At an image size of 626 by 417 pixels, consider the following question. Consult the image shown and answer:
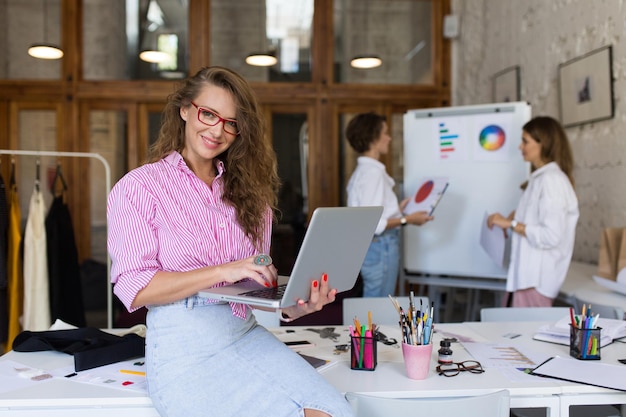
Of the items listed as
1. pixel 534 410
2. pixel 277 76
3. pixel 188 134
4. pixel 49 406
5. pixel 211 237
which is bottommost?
pixel 534 410

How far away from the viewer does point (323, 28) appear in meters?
6.70

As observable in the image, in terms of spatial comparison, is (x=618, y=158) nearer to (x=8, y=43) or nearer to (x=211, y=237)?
(x=211, y=237)

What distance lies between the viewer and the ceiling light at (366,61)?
6758 mm

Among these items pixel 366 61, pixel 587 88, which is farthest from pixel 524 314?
pixel 366 61

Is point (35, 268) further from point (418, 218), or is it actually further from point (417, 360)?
point (417, 360)

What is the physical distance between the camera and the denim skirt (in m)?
1.57

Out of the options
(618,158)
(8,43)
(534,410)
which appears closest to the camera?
(534,410)

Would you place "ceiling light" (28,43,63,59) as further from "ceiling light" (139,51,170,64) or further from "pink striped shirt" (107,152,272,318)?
"pink striped shirt" (107,152,272,318)

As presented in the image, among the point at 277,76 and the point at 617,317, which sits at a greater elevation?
the point at 277,76

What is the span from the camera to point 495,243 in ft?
13.8

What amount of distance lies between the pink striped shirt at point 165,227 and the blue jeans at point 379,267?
2.42m

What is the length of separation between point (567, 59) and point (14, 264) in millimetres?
4182

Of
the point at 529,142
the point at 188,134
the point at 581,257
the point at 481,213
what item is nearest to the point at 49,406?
the point at 188,134

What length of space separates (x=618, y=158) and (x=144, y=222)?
133 inches
